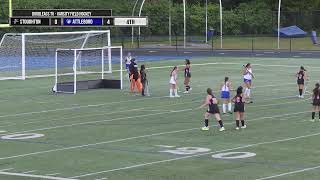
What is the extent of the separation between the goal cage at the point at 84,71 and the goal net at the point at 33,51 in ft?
3.30

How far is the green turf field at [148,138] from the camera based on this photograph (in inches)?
666

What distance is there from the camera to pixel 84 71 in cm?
4903

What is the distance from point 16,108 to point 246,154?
13.9 meters

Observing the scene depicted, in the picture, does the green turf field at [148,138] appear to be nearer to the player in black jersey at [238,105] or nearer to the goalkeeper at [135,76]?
the player in black jersey at [238,105]

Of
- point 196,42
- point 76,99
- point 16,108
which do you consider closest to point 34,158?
point 16,108

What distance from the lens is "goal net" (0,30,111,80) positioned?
46.7 meters

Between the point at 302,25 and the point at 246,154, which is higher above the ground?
the point at 302,25

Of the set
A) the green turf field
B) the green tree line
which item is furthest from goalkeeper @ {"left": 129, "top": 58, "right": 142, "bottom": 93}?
the green tree line

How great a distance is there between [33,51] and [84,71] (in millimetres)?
12666

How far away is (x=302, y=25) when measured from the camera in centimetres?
9194

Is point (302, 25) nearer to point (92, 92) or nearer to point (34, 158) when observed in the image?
point (92, 92)

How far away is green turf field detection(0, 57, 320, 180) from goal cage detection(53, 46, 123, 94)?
100cm
